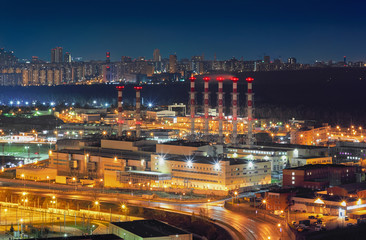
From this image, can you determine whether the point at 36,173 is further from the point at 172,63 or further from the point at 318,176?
the point at 172,63

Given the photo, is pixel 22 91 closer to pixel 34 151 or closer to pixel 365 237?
pixel 34 151

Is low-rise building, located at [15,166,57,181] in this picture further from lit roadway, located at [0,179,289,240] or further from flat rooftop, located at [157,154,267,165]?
flat rooftop, located at [157,154,267,165]

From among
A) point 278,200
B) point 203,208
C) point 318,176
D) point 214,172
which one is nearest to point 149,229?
point 203,208

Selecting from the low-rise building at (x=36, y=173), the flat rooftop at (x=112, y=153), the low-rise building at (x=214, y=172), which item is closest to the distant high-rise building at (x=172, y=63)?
the flat rooftop at (x=112, y=153)

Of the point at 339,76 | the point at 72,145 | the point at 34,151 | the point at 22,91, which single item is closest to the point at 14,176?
the point at 72,145

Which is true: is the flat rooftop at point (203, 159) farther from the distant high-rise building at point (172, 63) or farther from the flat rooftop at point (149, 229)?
the distant high-rise building at point (172, 63)

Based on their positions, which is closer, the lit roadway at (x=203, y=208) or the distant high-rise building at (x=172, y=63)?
the lit roadway at (x=203, y=208)
